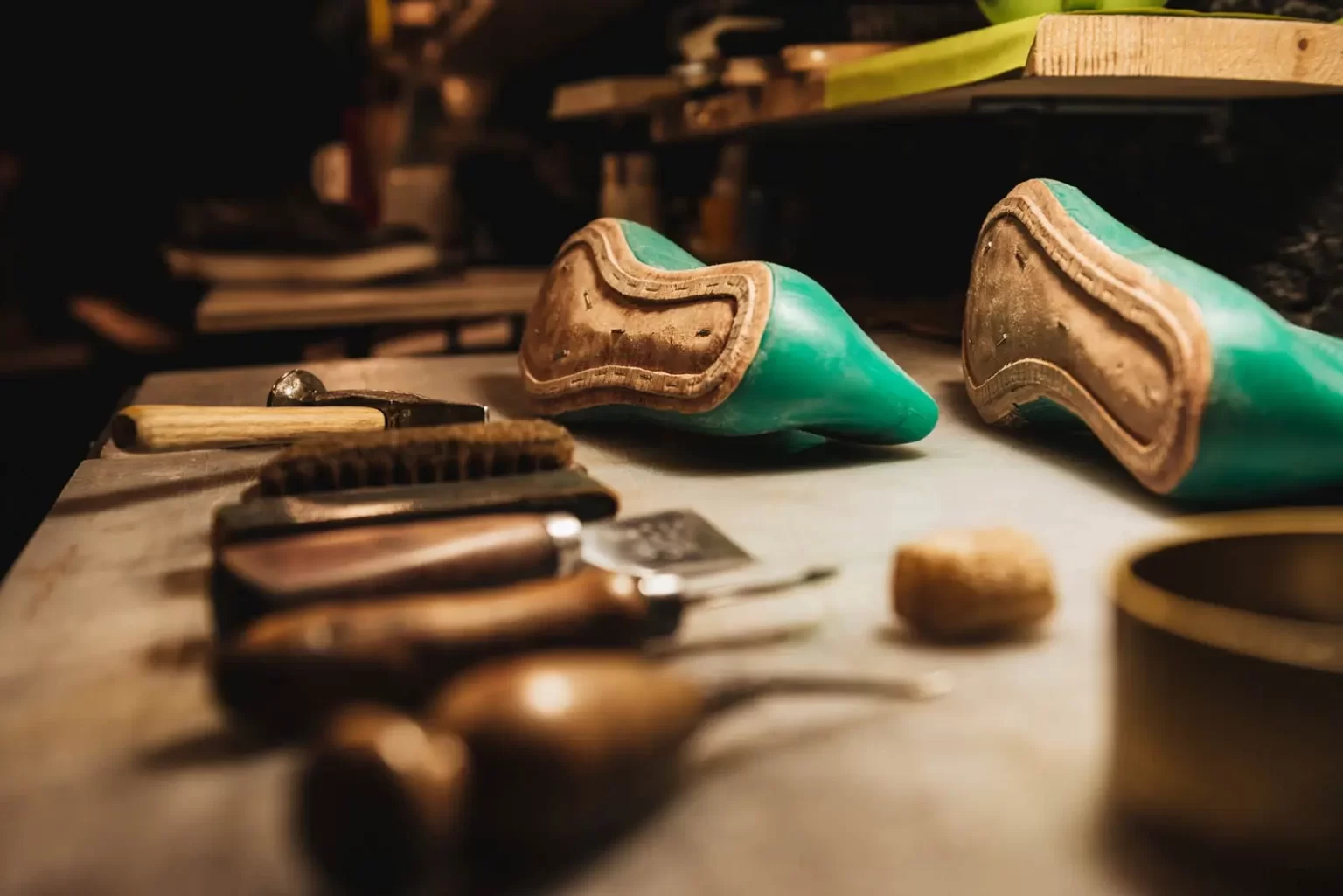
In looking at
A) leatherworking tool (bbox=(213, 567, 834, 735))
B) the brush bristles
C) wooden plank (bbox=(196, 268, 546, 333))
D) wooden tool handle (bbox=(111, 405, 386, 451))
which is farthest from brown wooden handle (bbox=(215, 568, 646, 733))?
wooden plank (bbox=(196, 268, 546, 333))

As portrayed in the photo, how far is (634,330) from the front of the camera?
110 cm

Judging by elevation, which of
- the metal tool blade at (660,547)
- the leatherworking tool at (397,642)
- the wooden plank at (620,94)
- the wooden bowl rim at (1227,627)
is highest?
the wooden plank at (620,94)

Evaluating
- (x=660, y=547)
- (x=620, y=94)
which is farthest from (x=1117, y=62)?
(x=620, y=94)

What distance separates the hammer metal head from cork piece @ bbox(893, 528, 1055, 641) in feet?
1.81

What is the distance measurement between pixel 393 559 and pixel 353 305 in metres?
1.88

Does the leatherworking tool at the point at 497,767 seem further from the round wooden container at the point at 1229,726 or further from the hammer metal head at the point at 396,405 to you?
the hammer metal head at the point at 396,405

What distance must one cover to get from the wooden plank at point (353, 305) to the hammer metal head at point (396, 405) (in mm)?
1104

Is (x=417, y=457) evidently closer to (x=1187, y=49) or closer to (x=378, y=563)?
(x=378, y=563)

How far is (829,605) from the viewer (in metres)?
0.68

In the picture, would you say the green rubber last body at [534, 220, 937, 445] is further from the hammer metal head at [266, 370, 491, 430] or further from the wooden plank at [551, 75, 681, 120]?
the wooden plank at [551, 75, 681, 120]

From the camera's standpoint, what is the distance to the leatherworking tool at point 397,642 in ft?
1.57

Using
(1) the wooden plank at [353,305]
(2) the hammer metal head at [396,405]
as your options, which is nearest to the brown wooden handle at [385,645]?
(2) the hammer metal head at [396,405]

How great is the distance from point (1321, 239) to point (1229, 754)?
1.25 m

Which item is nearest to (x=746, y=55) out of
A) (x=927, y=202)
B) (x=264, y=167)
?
(x=927, y=202)
